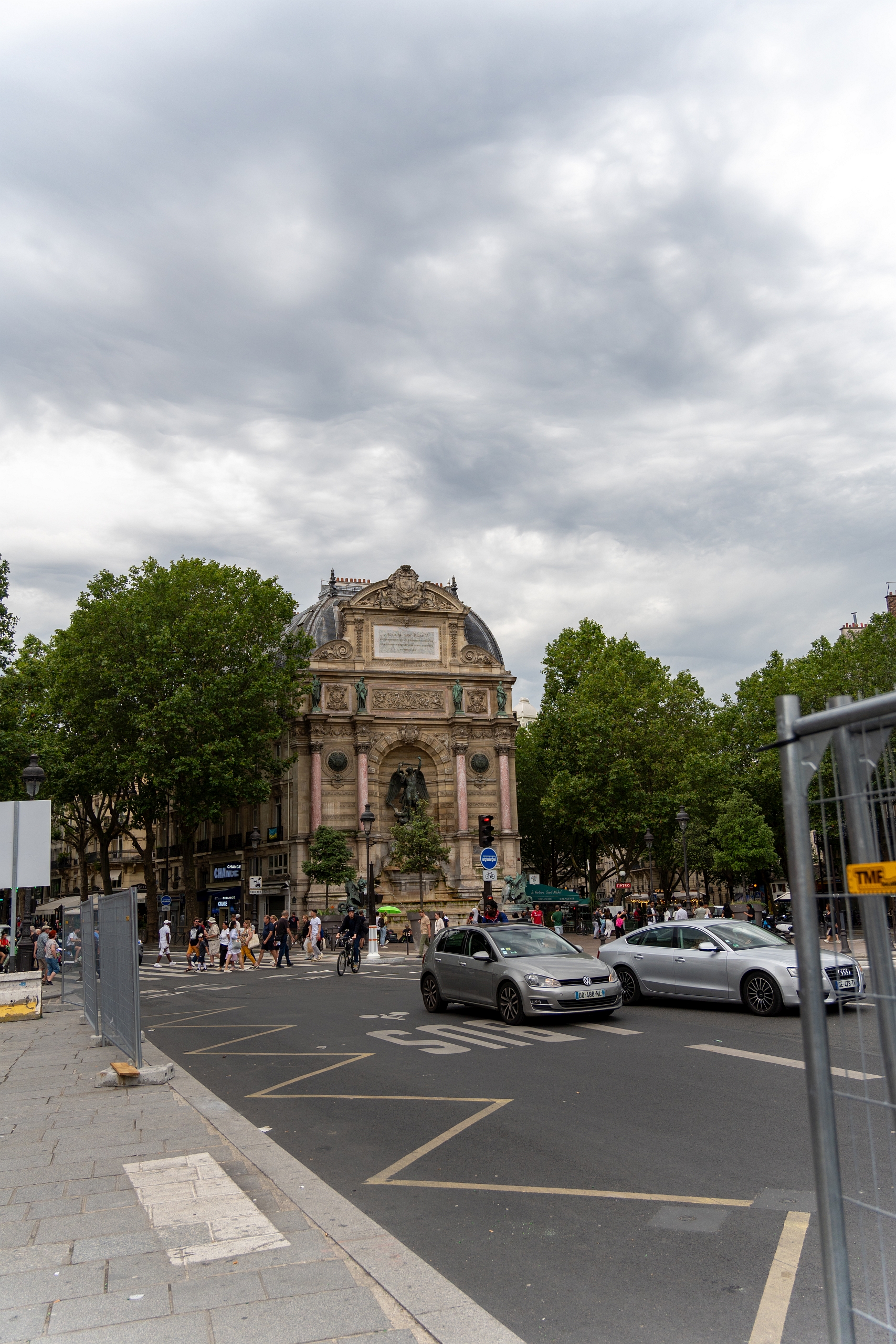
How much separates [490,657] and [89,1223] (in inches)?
2013

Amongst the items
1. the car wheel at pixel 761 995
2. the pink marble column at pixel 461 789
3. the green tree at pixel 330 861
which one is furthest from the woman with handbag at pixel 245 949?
the car wheel at pixel 761 995

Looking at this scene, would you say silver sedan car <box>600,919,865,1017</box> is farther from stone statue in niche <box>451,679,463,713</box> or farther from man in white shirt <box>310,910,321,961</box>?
stone statue in niche <box>451,679,463,713</box>

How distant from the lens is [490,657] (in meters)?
56.8

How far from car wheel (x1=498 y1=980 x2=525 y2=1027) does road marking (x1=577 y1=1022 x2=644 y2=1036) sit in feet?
2.85

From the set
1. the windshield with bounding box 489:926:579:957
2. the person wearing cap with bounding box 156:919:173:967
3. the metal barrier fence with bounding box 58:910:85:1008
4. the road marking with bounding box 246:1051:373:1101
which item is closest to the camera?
the road marking with bounding box 246:1051:373:1101

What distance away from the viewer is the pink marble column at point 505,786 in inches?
2153

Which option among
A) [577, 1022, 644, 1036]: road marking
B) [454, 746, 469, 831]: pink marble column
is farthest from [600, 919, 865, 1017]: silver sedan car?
[454, 746, 469, 831]: pink marble column

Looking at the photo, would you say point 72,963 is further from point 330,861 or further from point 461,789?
point 461,789

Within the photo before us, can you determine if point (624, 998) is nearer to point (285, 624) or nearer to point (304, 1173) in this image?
point (304, 1173)

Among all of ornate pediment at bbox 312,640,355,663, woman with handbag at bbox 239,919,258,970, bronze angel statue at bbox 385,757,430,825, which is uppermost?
ornate pediment at bbox 312,640,355,663

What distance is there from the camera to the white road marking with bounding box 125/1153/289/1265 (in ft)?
17.9

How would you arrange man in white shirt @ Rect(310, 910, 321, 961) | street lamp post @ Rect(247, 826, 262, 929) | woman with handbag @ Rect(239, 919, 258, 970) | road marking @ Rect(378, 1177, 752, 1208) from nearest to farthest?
road marking @ Rect(378, 1177, 752, 1208) < woman with handbag @ Rect(239, 919, 258, 970) < man in white shirt @ Rect(310, 910, 321, 961) < street lamp post @ Rect(247, 826, 262, 929)

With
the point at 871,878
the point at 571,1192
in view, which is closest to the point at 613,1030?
the point at 571,1192

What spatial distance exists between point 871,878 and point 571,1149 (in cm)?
516
